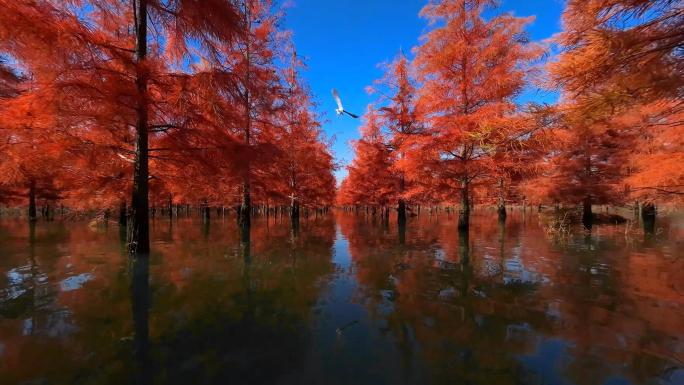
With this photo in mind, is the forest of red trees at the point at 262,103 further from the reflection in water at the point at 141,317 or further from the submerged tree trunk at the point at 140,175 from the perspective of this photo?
the reflection in water at the point at 141,317

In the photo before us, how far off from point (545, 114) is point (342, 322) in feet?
15.8

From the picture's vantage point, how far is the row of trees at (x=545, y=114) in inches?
162

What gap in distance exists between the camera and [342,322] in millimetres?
3711

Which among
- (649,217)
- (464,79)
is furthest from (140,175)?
(649,217)

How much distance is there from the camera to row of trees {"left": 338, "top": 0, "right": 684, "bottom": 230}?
4.12 meters

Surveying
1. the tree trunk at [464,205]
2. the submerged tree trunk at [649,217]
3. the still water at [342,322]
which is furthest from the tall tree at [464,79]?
the submerged tree trunk at [649,217]

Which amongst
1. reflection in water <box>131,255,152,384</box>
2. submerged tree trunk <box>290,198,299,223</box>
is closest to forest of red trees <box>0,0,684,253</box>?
reflection in water <box>131,255,152,384</box>

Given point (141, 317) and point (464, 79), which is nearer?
point (141, 317)

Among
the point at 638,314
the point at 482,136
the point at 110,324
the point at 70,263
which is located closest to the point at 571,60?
the point at 482,136

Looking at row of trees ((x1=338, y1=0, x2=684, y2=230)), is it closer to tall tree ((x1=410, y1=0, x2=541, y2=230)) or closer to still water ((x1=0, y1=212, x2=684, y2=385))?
tall tree ((x1=410, y1=0, x2=541, y2=230))

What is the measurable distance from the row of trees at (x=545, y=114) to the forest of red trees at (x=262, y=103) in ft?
0.12

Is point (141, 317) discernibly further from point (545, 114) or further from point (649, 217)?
point (649, 217)

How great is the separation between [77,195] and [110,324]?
36.2 feet

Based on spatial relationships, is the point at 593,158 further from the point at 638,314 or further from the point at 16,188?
the point at 16,188
